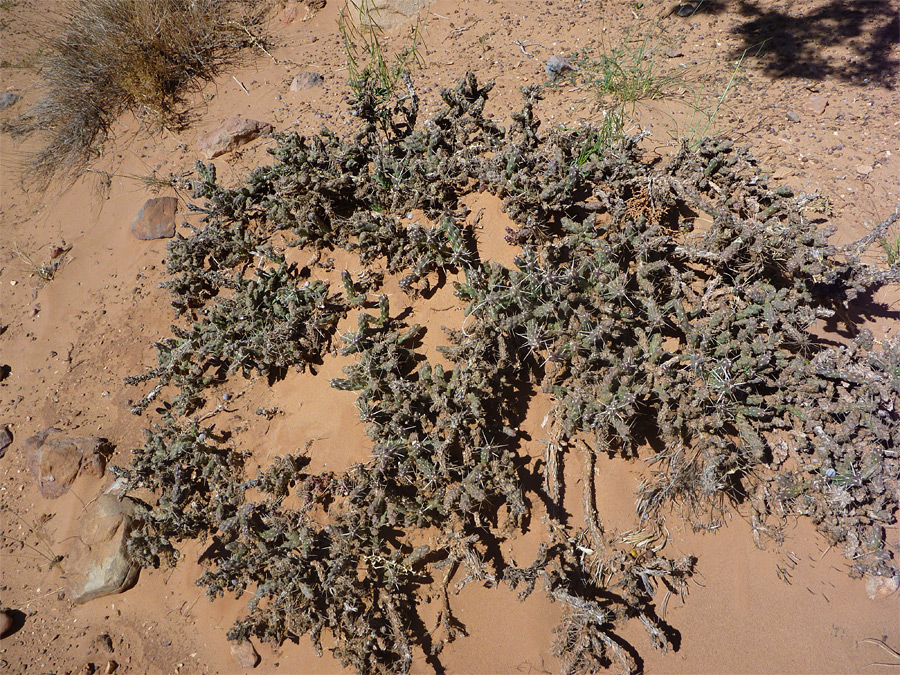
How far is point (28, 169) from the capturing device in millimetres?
4965

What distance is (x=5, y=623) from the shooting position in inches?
117

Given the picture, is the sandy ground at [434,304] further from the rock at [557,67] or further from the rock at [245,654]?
the rock at [557,67]

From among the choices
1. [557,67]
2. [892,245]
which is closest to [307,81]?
[557,67]

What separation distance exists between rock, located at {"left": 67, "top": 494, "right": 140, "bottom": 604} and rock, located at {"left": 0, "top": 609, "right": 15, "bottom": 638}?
353 millimetres

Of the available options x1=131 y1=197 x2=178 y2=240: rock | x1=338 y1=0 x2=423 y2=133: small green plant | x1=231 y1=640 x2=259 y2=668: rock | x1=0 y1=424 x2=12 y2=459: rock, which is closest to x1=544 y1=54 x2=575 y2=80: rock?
x1=338 y1=0 x2=423 y2=133: small green plant

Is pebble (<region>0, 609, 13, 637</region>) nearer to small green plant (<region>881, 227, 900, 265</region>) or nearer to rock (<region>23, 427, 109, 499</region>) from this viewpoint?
rock (<region>23, 427, 109, 499</region>)

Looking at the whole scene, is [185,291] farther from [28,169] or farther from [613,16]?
[613,16]

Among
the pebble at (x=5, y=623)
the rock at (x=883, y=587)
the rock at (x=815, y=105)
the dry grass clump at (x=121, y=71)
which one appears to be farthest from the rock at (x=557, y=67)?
the pebble at (x=5, y=623)

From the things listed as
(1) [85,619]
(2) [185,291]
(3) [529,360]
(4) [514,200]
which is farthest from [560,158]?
(1) [85,619]

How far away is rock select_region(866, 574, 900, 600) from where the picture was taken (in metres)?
→ 2.57

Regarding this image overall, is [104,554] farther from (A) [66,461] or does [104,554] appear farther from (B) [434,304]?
(B) [434,304]

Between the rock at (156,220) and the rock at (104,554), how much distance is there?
2.07 metres

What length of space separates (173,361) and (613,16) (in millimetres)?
4635

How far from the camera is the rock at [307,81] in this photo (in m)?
4.81
